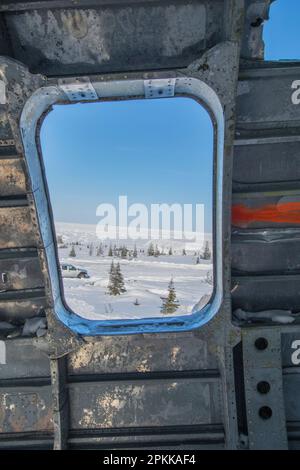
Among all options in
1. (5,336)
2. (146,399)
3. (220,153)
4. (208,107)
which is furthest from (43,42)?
(146,399)

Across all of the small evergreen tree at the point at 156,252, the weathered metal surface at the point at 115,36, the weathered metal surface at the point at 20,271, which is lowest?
the small evergreen tree at the point at 156,252

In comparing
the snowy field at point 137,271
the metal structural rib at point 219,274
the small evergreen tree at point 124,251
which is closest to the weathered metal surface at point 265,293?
the metal structural rib at point 219,274

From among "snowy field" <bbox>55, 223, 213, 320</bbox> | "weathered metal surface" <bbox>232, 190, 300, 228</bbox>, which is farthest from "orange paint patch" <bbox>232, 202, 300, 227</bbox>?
"snowy field" <bbox>55, 223, 213, 320</bbox>

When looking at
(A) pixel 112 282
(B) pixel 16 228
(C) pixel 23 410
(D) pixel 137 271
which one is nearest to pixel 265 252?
(B) pixel 16 228

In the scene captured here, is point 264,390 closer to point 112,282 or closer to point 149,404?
point 149,404

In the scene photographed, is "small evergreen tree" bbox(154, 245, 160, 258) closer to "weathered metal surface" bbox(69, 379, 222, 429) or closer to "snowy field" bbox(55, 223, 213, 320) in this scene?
"snowy field" bbox(55, 223, 213, 320)

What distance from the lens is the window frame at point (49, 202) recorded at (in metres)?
2.20

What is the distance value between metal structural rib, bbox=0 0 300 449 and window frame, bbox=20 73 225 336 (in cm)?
3

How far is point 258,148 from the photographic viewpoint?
2.61m

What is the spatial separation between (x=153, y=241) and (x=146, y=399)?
835 cm

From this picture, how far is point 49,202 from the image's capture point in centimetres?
272

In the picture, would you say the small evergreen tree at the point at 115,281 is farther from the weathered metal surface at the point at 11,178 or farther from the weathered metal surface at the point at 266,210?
the weathered metal surface at the point at 266,210

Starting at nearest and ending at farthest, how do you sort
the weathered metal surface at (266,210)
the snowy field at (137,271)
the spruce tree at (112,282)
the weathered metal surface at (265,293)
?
1. the weathered metal surface at (266,210)
2. the weathered metal surface at (265,293)
3. the snowy field at (137,271)
4. the spruce tree at (112,282)

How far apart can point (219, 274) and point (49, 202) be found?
156 centimetres
